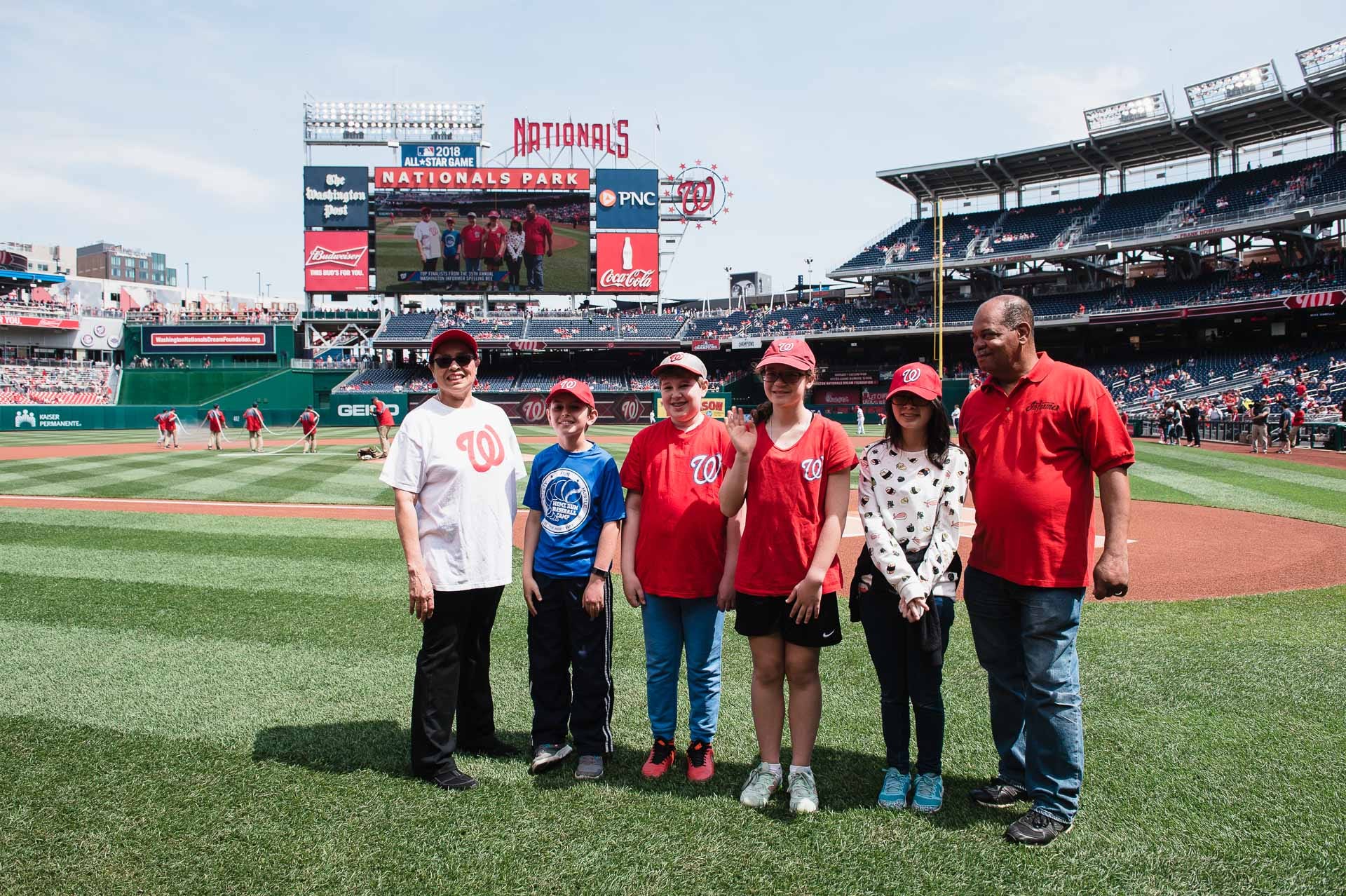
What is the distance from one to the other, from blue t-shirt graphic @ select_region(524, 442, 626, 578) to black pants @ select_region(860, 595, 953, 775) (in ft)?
4.17

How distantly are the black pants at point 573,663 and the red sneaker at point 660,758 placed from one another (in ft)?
0.72

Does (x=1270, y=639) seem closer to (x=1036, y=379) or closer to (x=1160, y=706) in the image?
(x=1160, y=706)

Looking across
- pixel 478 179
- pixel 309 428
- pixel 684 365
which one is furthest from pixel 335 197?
pixel 684 365

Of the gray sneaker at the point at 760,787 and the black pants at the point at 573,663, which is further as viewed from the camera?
the black pants at the point at 573,663

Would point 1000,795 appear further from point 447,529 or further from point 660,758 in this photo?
point 447,529

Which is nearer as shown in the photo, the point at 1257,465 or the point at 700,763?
the point at 700,763

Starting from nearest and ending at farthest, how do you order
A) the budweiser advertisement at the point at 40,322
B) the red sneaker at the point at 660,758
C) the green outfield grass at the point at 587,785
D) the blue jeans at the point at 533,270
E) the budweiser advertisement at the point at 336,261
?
1. the green outfield grass at the point at 587,785
2. the red sneaker at the point at 660,758
3. the budweiser advertisement at the point at 336,261
4. the blue jeans at the point at 533,270
5. the budweiser advertisement at the point at 40,322

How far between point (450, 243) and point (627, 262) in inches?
411

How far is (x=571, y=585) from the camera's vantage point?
3.90 metres

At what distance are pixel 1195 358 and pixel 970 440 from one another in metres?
40.9

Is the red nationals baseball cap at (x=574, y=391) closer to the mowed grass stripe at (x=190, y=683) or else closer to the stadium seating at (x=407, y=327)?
the mowed grass stripe at (x=190, y=683)

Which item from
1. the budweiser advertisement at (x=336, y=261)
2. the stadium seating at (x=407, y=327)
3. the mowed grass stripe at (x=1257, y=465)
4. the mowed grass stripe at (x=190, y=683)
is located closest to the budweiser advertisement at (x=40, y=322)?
the budweiser advertisement at (x=336, y=261)

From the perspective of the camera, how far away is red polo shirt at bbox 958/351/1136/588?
3.26 meters

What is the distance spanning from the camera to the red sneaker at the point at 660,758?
149 inches
